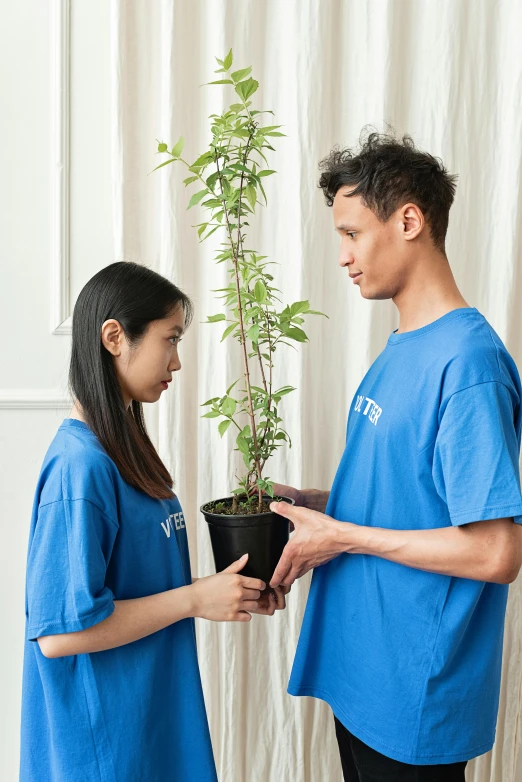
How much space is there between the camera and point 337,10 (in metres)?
1.62

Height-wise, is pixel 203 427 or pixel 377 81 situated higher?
pixel 377 81

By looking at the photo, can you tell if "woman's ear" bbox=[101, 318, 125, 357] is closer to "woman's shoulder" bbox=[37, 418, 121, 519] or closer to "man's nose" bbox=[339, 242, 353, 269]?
"woman's shoulder" bbox=[37, 418, 121, 519]

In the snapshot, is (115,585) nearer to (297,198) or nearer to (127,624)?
(127,624)

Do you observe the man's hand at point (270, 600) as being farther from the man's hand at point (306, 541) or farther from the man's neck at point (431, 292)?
the man's neck at point (431, 292)

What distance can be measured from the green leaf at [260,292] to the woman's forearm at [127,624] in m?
0.47

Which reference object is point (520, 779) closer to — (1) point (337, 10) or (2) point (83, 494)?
(2) point (83, 494)

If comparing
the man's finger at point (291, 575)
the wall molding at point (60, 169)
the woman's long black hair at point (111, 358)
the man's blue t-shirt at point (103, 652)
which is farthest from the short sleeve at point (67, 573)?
the wall molding at point (60, 169)

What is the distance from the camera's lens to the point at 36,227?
63.6 inches

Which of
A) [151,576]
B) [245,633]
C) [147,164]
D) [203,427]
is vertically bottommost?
[245,633]

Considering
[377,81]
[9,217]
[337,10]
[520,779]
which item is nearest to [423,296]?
[377,81]

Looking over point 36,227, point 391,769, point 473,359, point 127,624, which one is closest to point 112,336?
point 127,624

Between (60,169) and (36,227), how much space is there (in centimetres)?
14

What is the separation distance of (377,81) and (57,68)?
723mm

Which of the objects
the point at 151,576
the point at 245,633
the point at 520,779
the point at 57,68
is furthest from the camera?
the point at 520,779
